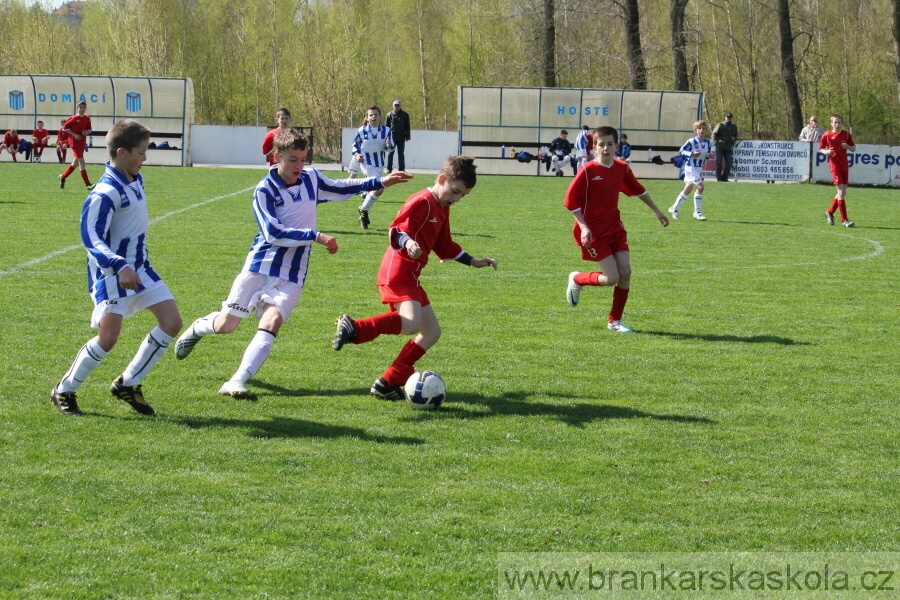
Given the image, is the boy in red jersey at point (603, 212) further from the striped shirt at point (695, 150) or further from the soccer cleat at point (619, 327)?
the striped shirt at point (695, 150)

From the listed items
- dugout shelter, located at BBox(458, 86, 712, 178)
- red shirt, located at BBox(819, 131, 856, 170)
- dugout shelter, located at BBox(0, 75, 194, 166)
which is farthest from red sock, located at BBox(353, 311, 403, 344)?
dugout shelter, located at BBox(0, 75, 194, 166)

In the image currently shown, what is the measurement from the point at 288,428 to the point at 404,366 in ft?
3.21

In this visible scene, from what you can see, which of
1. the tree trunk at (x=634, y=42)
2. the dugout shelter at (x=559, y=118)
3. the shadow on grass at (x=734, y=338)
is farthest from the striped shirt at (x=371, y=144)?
the tree trunk at (x=634, y=42)

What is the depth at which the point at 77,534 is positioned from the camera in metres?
3.88

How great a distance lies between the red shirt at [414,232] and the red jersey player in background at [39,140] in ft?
102

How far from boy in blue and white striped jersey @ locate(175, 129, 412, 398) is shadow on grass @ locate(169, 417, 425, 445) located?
1.36 ft

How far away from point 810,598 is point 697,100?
32802mm

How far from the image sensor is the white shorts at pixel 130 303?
→ 5402 millimetres

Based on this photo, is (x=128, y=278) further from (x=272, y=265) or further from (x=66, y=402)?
(x=272, y=265)

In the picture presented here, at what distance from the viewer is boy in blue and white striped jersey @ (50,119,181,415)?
209 inches

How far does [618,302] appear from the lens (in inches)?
332

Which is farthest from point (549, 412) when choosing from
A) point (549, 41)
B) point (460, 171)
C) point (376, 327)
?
point (549, 41)

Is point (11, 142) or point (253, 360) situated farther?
point (11, 142)

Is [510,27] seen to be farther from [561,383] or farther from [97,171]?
[561,383]
